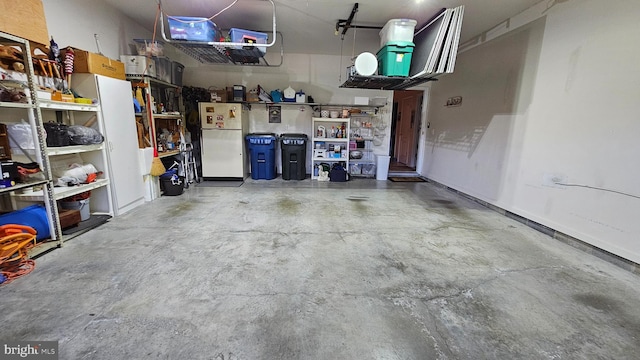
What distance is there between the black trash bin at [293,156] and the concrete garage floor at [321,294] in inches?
100

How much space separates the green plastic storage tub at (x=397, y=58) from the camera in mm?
3588

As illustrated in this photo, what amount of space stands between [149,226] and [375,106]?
4877 millimetres

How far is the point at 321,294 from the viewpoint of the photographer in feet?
6.52

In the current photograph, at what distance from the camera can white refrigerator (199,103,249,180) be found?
5.27m

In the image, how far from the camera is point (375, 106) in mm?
5996

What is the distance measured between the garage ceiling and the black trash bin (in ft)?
6.50

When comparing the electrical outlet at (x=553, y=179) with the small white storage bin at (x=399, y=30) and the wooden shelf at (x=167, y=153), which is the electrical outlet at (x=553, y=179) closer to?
the small white storage bin at (x=399, y=30)

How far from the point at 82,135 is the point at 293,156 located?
11.5 ft

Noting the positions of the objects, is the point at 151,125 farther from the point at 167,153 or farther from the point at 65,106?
the point at 65,106

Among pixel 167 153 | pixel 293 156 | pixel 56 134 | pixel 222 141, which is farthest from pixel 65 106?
pixel 293 156

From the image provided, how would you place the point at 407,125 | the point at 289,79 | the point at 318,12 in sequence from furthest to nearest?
the point at 407,125, the point at 289,79, the point at 318,12

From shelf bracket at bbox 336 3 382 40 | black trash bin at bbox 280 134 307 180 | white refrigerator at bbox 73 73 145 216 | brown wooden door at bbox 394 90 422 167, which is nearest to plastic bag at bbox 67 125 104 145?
white refrigerator at bbox 73 73 145 216

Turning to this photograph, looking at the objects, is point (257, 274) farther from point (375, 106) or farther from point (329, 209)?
point (375, 106)

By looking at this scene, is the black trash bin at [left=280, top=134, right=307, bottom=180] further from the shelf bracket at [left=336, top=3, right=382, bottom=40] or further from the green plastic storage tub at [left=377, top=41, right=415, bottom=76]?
the green plastic storage tub at [left=377, top=41, right=415, bottom=76]
